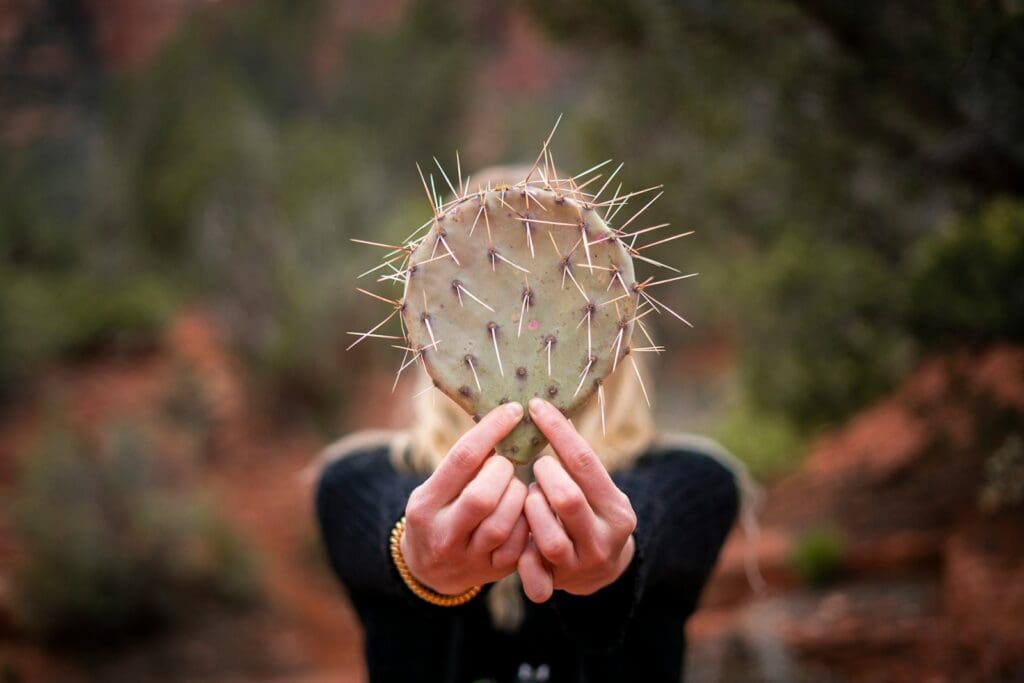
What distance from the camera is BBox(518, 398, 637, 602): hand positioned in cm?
99

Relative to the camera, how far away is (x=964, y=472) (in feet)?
12.5

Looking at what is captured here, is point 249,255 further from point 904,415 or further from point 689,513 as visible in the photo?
point 689,513

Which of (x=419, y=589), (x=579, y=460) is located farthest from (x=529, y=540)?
(x=419, y=589)

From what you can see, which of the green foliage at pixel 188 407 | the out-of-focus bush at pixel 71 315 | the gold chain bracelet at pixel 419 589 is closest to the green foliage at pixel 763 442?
the green foliage at pixel 188 407

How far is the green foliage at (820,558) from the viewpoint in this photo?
3822mm

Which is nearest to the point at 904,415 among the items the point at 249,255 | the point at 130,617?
the point at 130,617

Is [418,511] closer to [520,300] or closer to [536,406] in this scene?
[536,406]

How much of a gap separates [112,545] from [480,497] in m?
5.11

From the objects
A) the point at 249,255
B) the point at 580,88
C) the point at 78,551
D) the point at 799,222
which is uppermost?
the point at 580,88

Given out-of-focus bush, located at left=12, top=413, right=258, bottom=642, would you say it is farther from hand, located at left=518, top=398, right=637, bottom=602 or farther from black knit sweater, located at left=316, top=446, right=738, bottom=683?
hand, located at left=518, top=398, right=637, bottom=602

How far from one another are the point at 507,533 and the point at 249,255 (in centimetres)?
875

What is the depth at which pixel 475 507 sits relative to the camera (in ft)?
3.20

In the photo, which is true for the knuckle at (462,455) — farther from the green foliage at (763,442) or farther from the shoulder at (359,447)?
the green foliage at (763,442)

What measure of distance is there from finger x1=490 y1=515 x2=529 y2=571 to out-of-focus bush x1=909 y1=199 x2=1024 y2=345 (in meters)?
2.05
